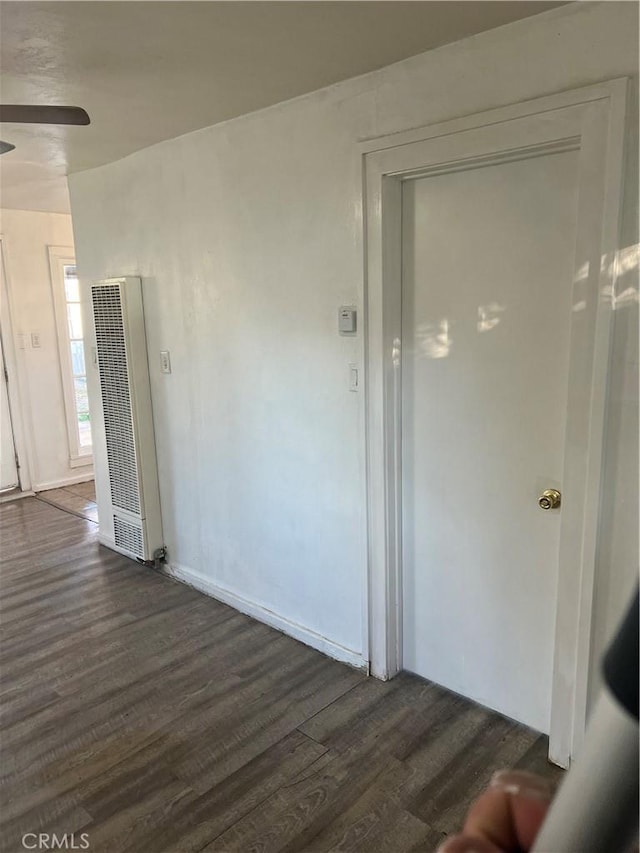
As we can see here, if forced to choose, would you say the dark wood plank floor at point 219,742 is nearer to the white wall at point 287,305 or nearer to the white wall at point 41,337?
the white wall at point 287,305

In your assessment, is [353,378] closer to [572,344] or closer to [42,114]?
[572,344]

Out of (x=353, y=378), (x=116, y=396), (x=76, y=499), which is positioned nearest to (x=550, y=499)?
(x=353, y=378)

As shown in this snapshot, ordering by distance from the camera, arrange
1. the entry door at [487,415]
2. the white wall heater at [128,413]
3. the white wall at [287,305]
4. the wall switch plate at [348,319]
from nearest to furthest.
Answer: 1. the white wall at [287,305]
2. the entry door at [487,415]
3. the wall switch plate at [348,319]
4. the white wall heater at [128,413]

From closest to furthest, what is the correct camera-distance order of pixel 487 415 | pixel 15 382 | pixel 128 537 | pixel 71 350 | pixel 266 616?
pixel 487 415, pixel 266 616, pixel 128 537, pixel 15 382, pixel 71 350

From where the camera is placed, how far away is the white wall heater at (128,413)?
11.2 feet

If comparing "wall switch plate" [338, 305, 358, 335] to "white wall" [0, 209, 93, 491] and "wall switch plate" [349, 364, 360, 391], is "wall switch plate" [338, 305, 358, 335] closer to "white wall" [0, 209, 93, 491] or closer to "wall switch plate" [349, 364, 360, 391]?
"wall switch plate" [349, 364, 360, 391]

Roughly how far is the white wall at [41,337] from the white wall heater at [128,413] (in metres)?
1.72

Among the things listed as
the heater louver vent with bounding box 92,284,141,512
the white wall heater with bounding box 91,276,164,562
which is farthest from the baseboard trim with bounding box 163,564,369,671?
the heater louver vent with bounding box 92,284,141,512

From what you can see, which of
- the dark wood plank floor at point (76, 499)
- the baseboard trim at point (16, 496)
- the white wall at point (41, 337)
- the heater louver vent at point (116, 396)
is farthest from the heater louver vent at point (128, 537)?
the white wall at point (41, 337)

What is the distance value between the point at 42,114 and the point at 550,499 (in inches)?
80.5

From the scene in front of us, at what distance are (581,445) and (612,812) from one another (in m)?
1.65

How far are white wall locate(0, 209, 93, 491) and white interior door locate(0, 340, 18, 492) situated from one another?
9 centimetres

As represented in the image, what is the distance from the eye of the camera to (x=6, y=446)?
16.8 ft

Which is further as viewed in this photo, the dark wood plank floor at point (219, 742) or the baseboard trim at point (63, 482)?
the baseboard trim at point (63, 482)
